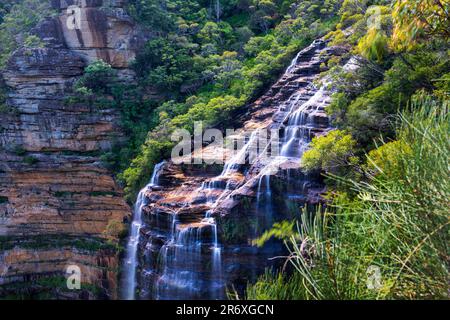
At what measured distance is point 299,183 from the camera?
9.55 metres

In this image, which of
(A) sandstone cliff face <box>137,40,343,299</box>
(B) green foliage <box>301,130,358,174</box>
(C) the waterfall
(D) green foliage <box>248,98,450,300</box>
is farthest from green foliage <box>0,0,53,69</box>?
(D) green foliage <box>248,98,450,300</box>

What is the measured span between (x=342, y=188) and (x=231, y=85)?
358 inches

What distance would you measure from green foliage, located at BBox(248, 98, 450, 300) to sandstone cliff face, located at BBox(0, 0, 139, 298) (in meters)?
12.7

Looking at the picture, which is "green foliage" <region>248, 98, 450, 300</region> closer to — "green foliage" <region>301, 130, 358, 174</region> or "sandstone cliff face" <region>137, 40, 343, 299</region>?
"green foliage" <region>301, 130, 358, 174</region>

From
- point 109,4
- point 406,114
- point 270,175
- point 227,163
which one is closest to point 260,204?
point 270,175

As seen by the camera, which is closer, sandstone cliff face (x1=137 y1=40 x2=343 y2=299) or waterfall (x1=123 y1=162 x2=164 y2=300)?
sandstone cliff face (x1=137 y1=40 x2=343 y2=299)

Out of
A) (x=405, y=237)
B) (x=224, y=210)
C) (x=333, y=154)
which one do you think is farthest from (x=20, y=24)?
(x=405, y=237)

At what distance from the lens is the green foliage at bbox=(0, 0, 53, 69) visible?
57.7 ft

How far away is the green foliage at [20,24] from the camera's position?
17.6 metres

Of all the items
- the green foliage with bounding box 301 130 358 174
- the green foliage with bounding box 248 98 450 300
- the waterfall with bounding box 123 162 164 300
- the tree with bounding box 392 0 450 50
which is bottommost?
the waterfall with bounding box 123 162 164 300

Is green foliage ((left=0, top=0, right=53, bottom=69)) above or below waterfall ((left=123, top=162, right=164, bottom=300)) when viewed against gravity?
above

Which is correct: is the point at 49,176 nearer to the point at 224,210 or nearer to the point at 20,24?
the point at 20,24
